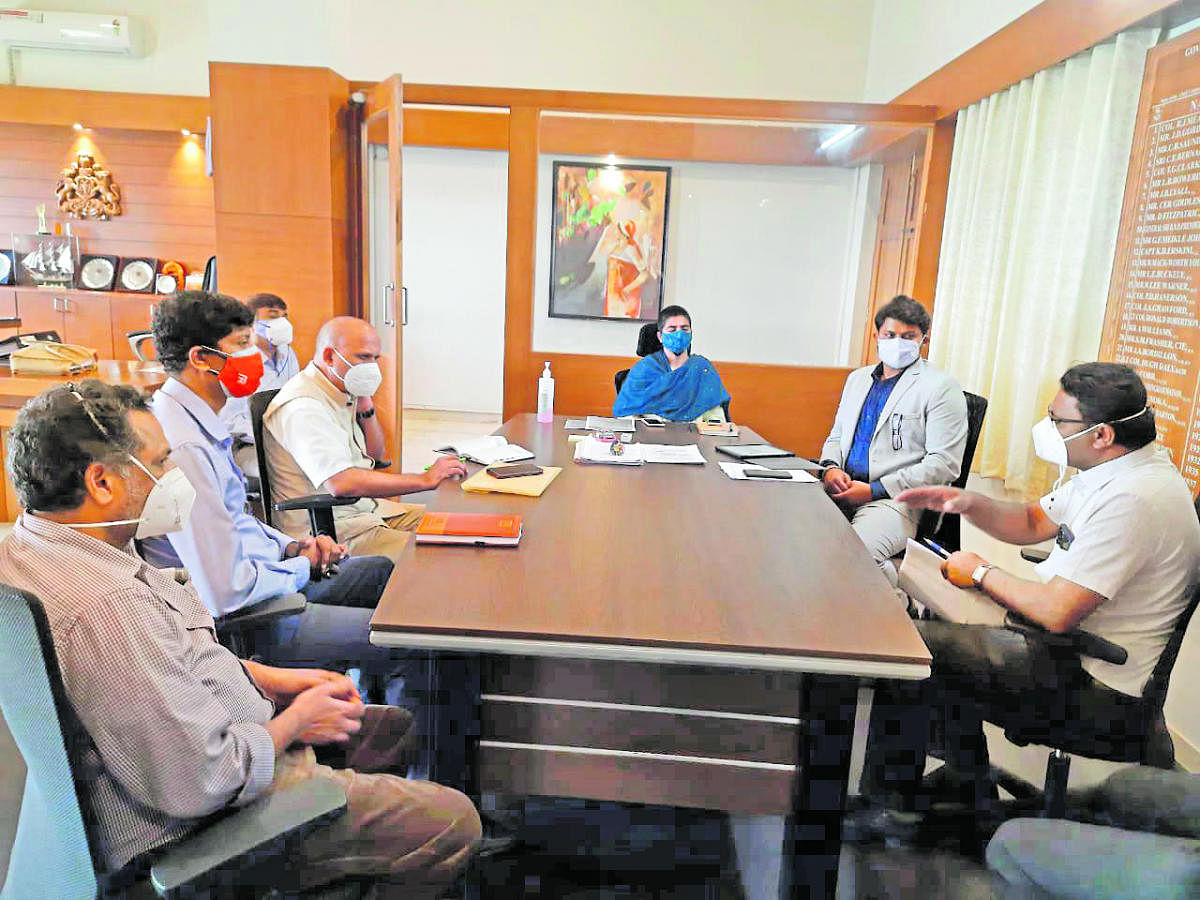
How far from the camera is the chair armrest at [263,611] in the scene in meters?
1.66

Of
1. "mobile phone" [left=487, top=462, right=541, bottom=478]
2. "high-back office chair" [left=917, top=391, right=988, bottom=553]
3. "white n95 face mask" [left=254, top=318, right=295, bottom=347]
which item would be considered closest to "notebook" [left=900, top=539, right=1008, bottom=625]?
"high-back office chair" [left=917, top=391, right=988, bottom=553]

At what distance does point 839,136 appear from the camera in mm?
4566

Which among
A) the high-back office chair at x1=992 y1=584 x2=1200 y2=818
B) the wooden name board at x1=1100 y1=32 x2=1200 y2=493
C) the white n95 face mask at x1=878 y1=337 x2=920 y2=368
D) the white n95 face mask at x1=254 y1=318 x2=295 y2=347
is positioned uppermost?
the wooden name board at x1=1100 y1=32 x2=1200 y2=493

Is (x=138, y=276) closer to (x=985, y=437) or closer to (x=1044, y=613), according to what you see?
(x=985, y=437)

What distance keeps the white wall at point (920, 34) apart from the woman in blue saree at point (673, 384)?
1.99 metres

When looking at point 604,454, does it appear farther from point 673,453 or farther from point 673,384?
point 673,384

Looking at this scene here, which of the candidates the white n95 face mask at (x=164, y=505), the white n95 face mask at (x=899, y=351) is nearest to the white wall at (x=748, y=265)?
the white n95 face mask at (x=899, y=351)

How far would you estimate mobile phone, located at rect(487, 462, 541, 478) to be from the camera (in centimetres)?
249

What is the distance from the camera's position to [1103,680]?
1.79 metres

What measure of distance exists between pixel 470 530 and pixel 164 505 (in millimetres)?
700

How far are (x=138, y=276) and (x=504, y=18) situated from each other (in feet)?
11.9

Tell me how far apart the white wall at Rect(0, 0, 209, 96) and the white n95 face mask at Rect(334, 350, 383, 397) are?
514 centimetres

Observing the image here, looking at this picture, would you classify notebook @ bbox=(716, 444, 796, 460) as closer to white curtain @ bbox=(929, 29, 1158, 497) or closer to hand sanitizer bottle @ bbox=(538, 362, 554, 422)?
hand sanitizer bottle @ bbox=(538, 362, 554, 422)

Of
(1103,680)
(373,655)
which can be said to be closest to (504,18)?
(373,655)
